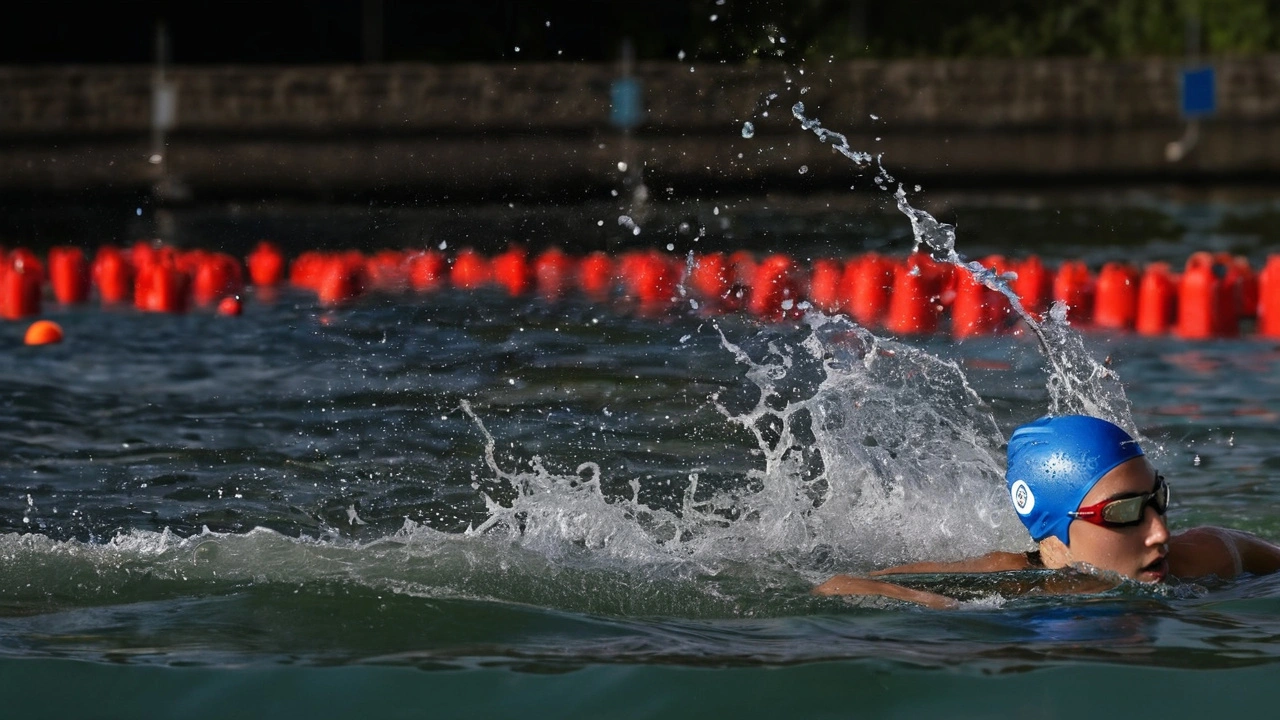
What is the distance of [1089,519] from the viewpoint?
395 centimetres

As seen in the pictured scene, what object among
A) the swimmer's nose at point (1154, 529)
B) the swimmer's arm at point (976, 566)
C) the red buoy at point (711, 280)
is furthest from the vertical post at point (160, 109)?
the swimmer's nose at point (1154, 529)

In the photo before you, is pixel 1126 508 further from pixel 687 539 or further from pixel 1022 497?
pixel 687 539

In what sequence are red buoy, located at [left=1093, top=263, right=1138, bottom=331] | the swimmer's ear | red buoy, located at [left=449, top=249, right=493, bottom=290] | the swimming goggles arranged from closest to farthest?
the swimming goggles, the swimmer's ear, red buoy, located at [left=1093, top=263, right=1138, bottom=331], red buoy, located at [left=449, top=249, right=493, bottom=290]

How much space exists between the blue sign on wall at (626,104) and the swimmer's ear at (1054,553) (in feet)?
46.3

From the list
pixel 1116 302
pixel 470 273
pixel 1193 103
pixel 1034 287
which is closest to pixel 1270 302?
pixel 1116 302

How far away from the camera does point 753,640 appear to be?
377 centimetres

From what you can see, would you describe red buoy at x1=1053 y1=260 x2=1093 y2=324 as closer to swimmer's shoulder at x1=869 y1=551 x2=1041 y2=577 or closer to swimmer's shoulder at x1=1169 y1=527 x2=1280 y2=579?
swimmer's shoulder at x1=1169 y1=527 x2=1280 y2=579

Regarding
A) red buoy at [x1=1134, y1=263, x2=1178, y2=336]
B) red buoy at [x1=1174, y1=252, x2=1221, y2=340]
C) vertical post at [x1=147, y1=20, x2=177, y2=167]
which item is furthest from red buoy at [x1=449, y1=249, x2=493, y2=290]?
vertical post at [x1=147, y1=20, x2=177, y2=167]

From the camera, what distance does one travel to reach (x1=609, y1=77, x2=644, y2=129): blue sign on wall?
17891mm

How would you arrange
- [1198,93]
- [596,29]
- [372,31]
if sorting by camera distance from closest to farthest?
1. [1198,93]
2. [372,31]
3. [596,29]

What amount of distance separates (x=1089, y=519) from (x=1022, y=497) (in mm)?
226

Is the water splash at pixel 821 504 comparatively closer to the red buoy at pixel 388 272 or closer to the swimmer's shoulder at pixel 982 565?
the swimmer's shoulder at pixel 982 565

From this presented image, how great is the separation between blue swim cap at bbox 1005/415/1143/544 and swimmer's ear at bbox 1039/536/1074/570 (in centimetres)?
2

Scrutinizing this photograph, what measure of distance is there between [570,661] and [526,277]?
7498 mm
